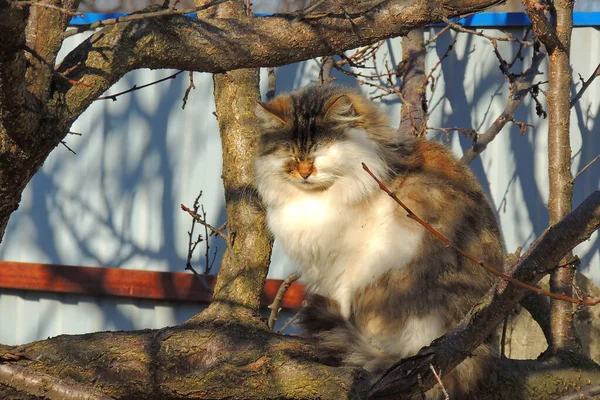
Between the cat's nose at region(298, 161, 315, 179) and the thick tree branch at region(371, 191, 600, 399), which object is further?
the cat's nose at region(298, 161, 315, 179)

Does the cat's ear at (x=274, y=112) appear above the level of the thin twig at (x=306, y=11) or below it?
below

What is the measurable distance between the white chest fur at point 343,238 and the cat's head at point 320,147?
0.06 metres

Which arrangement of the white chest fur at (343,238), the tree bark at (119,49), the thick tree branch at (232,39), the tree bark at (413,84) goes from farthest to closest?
the tree bark at (413,84)
the white chest fur at (343,238)
the thick tree branch at (232,39)
the tree bark at (119,49)

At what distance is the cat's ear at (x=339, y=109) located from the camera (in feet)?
9.36

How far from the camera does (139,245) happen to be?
532 centimetres

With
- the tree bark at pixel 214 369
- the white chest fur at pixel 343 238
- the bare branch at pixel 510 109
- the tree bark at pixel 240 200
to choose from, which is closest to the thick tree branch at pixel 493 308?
the tree bark at pixel 214 369

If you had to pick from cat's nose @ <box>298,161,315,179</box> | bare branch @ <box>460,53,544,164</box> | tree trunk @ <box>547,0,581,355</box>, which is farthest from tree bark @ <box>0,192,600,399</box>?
bare branch @ <box>460,53,544,164</box>

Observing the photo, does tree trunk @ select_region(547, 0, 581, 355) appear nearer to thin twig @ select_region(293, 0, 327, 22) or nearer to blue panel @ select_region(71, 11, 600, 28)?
thin twig @ select_region(293, 0, 327, 22)

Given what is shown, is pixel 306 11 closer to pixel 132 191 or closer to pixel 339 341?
pixel 339 341

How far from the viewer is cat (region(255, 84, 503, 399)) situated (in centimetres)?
260

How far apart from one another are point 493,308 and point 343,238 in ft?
3.80

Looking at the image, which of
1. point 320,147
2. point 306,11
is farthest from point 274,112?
point 306,11

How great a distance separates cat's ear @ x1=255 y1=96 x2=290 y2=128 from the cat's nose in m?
0.20

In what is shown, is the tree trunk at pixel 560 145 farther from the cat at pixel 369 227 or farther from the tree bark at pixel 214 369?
the cat at pixel 369 227
